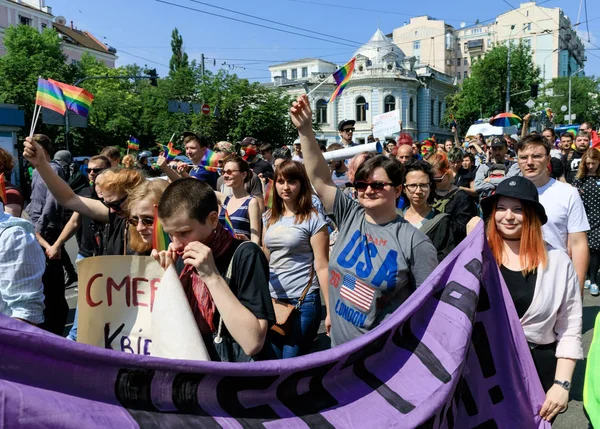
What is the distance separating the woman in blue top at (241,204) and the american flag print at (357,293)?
1932 millimetres

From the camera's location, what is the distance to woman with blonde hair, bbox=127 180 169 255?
282 centimetres

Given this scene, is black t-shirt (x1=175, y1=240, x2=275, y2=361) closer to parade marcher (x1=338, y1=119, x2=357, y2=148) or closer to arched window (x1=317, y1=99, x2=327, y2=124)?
parade marcher (x1=338, y1=119, x2=357, y2=148)

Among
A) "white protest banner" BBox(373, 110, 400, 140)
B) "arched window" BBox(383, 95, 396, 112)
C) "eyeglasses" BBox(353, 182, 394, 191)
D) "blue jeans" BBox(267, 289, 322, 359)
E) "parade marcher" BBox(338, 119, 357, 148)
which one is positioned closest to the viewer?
"eyeglasses" BBox(353, 182, 394, 191)

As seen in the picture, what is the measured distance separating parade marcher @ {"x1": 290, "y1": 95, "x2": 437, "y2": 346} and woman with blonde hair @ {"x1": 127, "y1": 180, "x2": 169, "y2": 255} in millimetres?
891

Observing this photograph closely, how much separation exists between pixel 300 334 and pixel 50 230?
3803mm

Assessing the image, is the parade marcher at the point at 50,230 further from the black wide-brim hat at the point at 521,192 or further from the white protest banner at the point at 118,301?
the black wide-brim hat at the point at 521,192

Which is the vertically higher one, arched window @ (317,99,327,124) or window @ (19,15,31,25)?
window @ (19,15,31,25)

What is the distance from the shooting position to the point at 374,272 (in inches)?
104

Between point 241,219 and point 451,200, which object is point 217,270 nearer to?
point 241,219

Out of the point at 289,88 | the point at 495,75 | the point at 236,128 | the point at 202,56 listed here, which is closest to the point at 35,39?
the point at 202,56

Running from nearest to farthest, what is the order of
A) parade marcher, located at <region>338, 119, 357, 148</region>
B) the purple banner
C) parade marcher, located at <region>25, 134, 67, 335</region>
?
the purple banner → parade marcher, located at <region>25, 134, 67, 335</region> → parade marcher, located at <region>338, 119, 357, 148</region>

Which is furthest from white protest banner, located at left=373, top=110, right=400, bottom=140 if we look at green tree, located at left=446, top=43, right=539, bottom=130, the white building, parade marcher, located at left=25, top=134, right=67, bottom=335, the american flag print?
the white building

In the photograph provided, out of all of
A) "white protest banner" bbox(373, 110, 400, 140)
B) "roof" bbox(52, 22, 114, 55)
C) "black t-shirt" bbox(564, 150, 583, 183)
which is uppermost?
"roof" bbox(52, 22, 114, 55)

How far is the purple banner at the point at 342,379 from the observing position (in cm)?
144
